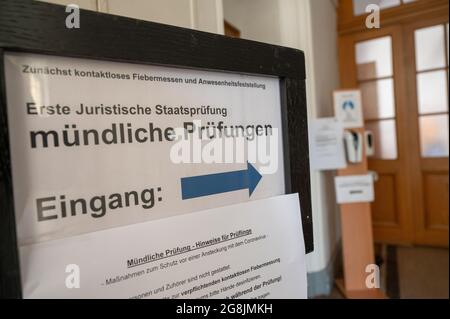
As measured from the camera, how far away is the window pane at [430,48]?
2.97 m

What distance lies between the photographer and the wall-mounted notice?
0.30 meters

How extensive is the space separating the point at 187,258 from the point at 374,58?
346 cm

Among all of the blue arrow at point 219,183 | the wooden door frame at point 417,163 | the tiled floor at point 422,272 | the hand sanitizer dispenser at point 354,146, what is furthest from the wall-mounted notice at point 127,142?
the wooden door frame at point 417,163

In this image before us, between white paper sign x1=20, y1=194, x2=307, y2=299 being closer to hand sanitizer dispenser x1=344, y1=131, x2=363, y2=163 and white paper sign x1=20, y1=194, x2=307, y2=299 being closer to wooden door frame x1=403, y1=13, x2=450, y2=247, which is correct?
hand sanitizer dispenser x1=344, y1=131, x2=363, y2=163

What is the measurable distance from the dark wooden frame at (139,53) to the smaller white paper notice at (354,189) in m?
1.87

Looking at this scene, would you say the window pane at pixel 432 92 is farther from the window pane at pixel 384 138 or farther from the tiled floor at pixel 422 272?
the tiled floor at pixel 422 272

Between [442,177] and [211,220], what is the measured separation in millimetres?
3464

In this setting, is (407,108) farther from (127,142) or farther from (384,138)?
(127,142)

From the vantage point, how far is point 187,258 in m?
0.38

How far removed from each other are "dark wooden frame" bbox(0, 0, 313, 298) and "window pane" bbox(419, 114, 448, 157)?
3233mm

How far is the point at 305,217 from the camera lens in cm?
50

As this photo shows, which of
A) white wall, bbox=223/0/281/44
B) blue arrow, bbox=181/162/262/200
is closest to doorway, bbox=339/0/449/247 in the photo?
white wall, bbox=223/0/281/44
